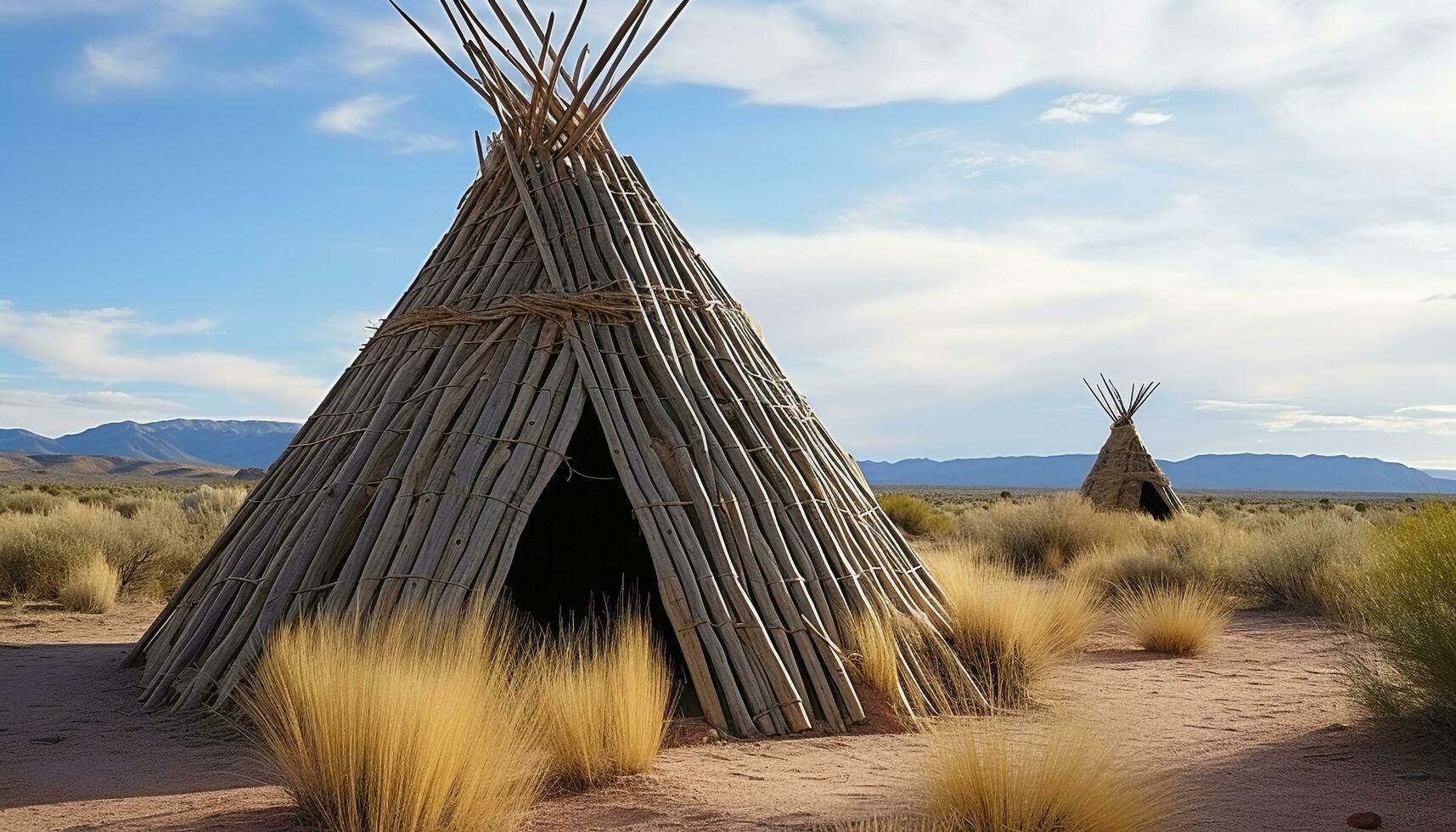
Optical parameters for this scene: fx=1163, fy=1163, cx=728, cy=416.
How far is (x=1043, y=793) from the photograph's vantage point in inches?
142

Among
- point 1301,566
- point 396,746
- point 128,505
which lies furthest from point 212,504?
point 396,746

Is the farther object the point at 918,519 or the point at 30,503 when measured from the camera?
the point at 918,519

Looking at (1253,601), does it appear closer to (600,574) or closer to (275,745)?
(600,574)

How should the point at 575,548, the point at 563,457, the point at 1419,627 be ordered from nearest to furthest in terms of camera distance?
the point at 1419,627
the point at 563,457
the point at 575,548

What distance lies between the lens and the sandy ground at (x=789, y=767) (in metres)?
4.09

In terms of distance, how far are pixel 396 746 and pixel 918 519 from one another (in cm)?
1596

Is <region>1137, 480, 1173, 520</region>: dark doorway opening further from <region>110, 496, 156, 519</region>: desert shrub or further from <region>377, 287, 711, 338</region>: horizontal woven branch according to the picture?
<region>110, 496, 156, 519</region>: desert shrub

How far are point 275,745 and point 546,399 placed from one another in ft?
8.26

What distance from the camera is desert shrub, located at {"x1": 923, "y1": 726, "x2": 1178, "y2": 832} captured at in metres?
3.58

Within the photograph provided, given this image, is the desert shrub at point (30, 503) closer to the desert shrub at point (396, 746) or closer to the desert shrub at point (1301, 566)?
the desert shrub at point (396, 746)

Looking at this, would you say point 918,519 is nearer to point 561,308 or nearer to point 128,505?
point 128,505

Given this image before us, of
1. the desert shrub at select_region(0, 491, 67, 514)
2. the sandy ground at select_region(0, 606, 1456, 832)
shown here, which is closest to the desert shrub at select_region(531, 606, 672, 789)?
the sandy ground at select_region(0, 606, 1456, 832)

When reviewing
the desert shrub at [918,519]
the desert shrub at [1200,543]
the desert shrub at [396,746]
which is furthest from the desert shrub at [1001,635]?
the desert shrub at [918,519]

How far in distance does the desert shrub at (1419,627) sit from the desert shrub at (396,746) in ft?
12.7
